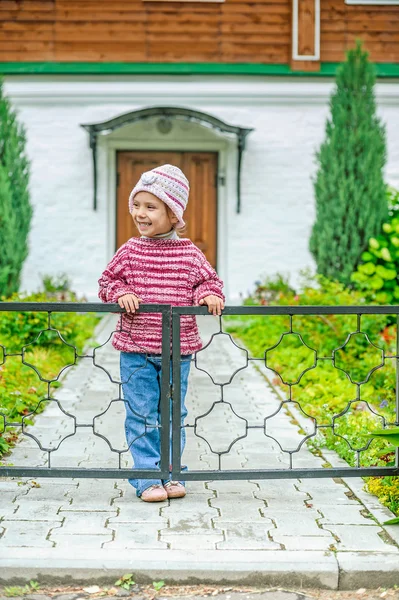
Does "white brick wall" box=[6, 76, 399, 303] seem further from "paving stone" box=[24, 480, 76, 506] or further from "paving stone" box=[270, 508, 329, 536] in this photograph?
"paving stone" box=[270, 508, 329, 536]

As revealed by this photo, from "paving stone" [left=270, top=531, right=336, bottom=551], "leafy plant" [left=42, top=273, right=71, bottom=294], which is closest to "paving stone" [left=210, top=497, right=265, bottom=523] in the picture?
"paving stone" [left=270, top=531, right=336, bottom=551]

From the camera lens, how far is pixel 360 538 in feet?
12.0

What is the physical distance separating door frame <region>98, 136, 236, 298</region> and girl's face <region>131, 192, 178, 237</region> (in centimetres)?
844

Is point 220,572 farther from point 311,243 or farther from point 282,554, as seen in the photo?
point 311,243

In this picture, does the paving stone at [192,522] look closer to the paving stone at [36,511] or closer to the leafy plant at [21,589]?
the paving stone at [36,511]

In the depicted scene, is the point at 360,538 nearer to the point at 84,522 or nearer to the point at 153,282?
the point at 84,522

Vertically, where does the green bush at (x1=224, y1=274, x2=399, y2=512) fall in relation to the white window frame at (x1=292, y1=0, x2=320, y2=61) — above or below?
below

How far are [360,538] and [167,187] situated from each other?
5.93ft

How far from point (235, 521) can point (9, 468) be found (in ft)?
3.58

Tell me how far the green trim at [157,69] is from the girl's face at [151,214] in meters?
8.53

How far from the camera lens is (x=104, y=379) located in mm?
7484

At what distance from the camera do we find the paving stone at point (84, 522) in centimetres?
369

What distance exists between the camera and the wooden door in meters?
12.6

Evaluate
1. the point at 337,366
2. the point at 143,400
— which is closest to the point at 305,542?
the point at 143,400
